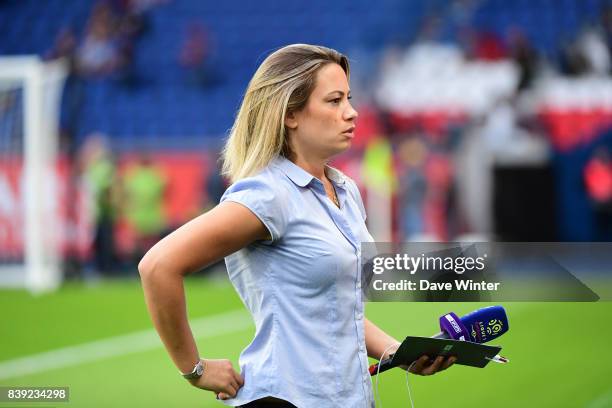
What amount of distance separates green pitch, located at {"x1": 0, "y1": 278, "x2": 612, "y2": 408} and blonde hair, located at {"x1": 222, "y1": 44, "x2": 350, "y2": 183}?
105cm

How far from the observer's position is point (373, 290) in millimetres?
3188

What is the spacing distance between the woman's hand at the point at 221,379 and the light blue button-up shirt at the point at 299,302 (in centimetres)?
3

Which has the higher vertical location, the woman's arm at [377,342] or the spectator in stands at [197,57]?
the spectator in stands at [197,57]

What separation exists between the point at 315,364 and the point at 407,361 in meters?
0.32

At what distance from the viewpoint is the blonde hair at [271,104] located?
2719 millimetres

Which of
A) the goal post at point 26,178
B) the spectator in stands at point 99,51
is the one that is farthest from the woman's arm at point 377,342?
the spectator in stands at point 99,51

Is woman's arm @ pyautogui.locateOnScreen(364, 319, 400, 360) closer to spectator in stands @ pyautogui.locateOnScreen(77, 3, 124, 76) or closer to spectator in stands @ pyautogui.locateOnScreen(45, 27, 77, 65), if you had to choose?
spectator in stands @ pyautogui.locateOnScreen(77, 3, 124, 76)

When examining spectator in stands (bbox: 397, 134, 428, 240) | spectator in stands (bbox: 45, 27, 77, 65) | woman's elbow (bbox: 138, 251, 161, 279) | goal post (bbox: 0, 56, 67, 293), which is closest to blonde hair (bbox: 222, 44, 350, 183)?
woman's elbow (bbox: 138, 251, 161, 279)

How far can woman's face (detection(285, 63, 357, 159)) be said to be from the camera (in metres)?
2.77

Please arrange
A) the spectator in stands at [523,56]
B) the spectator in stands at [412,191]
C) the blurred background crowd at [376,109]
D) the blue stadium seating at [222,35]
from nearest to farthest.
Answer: the blurred background crowd at [376,109]
the spectator in stands at [412,191]
the spectator in stands at [523,56]
the blue stadium seating at [222,35]

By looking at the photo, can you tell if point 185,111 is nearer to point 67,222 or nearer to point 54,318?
point 67,222

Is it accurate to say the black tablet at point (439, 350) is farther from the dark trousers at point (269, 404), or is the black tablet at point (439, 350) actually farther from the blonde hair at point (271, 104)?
the blonde hair at point (271, 104)

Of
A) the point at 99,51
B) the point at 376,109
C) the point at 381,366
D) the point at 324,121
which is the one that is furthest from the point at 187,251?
the point at 99,51

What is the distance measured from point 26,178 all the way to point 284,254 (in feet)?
43.1
